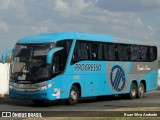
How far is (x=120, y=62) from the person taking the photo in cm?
2642

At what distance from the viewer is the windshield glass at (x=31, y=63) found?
2053 cm

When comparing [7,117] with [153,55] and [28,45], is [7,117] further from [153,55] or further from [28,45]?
[153,55]

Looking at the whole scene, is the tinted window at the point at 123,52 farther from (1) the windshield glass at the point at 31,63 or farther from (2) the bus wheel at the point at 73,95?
(1) the windshield glass at the point at 31,63

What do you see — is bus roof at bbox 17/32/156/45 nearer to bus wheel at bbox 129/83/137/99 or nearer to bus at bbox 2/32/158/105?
bus at bbox 2/32/158/105

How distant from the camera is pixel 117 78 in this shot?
85.8ft

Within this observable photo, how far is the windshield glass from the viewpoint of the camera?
20531 millimetres

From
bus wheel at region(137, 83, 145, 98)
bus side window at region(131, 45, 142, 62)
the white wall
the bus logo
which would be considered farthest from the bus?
the white wall

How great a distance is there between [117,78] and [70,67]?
512 centimetres

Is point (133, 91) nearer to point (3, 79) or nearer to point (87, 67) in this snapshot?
point (87, 67)

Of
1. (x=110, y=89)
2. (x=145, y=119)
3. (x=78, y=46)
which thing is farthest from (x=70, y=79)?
(x=145, y=119)

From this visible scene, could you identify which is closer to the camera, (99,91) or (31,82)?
(31,82)

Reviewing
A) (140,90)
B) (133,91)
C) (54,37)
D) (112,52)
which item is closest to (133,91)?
(133,91)

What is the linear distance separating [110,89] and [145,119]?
1165 centimetres

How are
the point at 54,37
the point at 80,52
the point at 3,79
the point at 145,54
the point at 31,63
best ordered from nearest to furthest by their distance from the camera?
the point at 31,63 → the point at 54,37 → the point at 80,52 → the point at 3,79 → the point at 145,54
